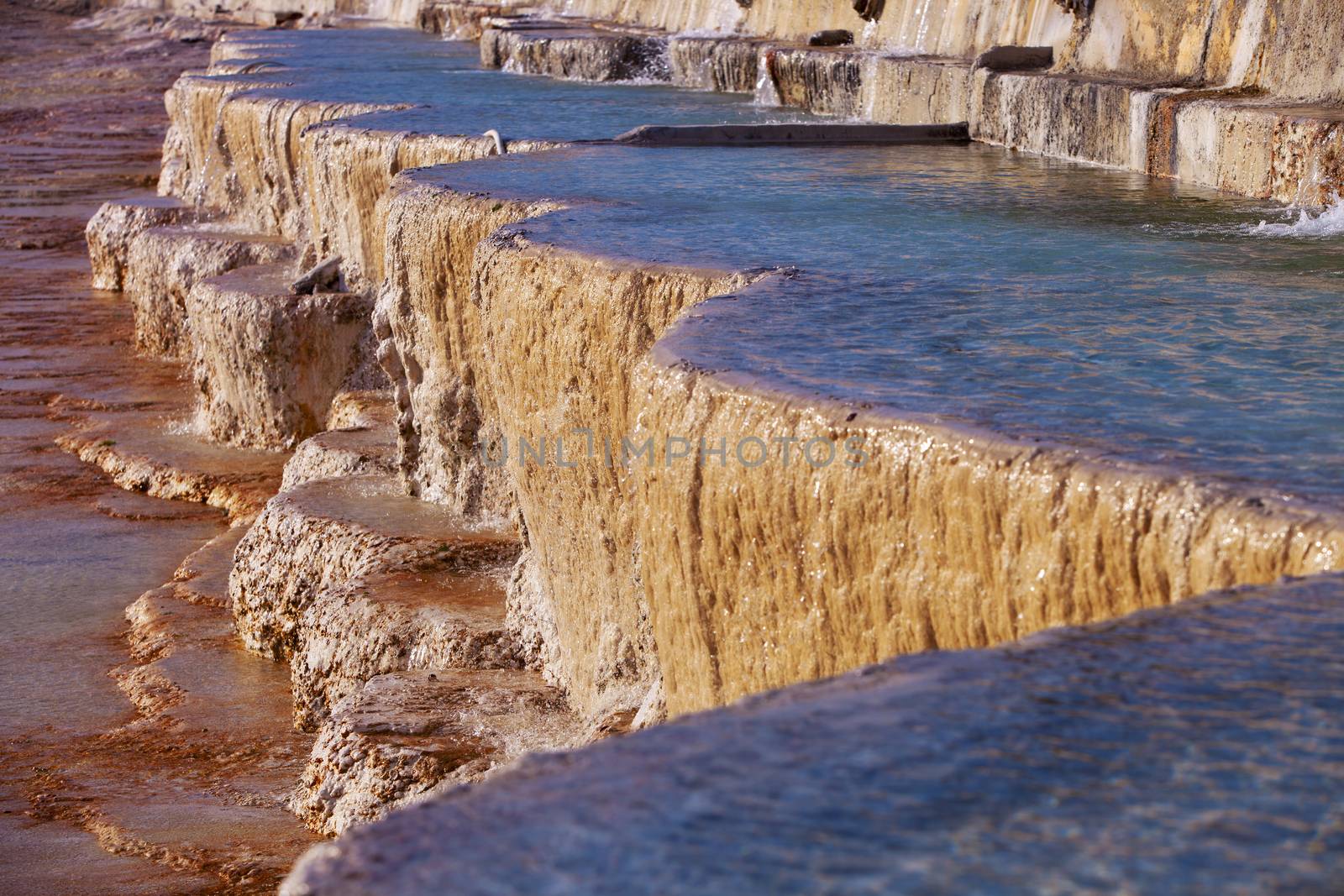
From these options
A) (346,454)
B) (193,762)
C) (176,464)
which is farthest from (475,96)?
(193,762)

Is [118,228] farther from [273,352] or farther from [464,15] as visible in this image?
[464,15]

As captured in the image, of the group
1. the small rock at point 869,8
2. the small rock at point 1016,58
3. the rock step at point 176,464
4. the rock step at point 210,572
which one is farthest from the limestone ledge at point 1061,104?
the rock step at point 210,572

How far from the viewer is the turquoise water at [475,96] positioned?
8648 millimetres

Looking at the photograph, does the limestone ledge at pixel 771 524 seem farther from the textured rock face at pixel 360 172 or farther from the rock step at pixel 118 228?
the rock step at pixel 118 228

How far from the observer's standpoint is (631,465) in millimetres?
3807

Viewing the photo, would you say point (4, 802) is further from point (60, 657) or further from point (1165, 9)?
point (1165, 9)

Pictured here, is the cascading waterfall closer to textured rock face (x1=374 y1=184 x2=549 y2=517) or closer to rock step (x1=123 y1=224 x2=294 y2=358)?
rock step (x1=123 y1=224 x2=294 y2=358)

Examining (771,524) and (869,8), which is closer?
(771,524)

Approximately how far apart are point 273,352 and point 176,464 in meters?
0.76

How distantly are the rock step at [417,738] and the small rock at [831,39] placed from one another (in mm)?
6844

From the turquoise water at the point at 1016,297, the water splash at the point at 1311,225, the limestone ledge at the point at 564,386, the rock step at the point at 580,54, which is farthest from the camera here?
the rock step at the point at 580,54

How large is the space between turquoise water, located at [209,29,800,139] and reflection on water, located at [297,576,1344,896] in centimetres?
603

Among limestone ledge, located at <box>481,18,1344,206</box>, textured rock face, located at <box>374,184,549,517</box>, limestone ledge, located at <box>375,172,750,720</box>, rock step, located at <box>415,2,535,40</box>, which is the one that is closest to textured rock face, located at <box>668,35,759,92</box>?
limestone ledge, located at <box>481,18,1344,206</box>

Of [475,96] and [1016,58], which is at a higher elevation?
[1016,58]
